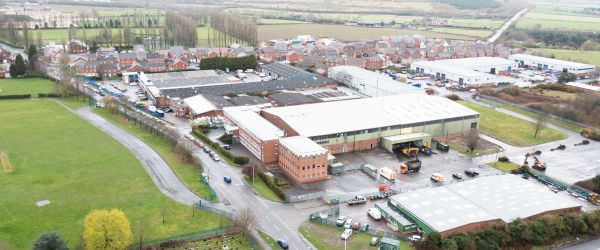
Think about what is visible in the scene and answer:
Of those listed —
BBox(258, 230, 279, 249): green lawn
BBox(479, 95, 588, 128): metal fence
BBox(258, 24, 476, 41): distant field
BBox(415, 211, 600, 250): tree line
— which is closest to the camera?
BBox(415, 211, 600, 250): tree line

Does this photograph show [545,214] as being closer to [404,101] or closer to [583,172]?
[583,172]

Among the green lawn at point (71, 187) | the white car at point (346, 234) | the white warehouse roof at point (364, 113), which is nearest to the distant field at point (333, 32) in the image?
the white warehouse roof at point (364, 113)

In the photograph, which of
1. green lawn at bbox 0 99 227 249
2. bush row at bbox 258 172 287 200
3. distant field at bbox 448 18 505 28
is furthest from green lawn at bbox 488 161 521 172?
distant field at bbox 448 18 505 28

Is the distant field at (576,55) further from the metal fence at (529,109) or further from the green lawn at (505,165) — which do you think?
the green lawn at (505,165)

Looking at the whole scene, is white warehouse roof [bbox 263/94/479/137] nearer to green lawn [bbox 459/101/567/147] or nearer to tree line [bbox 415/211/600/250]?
green lawn [bbox 459/101/567/147]

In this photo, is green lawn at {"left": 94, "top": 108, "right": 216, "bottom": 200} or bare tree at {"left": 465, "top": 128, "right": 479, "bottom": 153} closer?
green lawn at {"left": 94, "top": 108, "right": 216, "bottom": 200}

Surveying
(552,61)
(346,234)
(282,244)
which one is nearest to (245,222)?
(282,244)

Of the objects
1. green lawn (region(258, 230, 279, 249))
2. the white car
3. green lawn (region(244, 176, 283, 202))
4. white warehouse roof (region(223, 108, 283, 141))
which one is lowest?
green lawn (region(258, 230, 279, 249))
